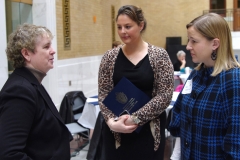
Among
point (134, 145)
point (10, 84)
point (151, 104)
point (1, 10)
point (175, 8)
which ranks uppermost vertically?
point (175, 8)

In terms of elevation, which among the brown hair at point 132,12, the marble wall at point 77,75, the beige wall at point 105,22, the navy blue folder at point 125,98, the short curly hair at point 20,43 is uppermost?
A: the beige wall at point 105,22

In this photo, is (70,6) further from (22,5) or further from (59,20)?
(22,5)

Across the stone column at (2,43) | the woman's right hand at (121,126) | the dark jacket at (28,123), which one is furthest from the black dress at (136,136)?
the stone column at (2,43)

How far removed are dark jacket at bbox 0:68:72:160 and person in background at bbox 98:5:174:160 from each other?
52cm

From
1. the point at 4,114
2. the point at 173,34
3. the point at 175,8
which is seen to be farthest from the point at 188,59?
the point at 4,114

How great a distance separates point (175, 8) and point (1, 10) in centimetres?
1221

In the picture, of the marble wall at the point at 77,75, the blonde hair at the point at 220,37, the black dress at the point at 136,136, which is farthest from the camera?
the marble wall at the point at 77,75

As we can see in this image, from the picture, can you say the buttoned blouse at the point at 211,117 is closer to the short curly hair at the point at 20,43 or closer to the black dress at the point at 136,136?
the black dress at the point at 136,136

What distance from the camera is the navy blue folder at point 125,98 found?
2143mm

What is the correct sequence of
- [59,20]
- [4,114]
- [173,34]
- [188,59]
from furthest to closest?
[173,34], [188,59], [59,20], [4,114]

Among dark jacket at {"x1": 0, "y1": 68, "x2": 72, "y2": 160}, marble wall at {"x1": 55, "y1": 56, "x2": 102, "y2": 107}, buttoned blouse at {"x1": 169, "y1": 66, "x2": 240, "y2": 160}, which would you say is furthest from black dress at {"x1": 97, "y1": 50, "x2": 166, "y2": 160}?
marble wall at {"x1": 55, "y1": 56, "x2": 102, "y2": 107}

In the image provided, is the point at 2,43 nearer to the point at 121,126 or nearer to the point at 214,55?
the point at 121,126

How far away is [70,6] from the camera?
762 centimetres

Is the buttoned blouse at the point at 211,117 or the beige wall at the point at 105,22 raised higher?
the beige wall at the point at 105,22
